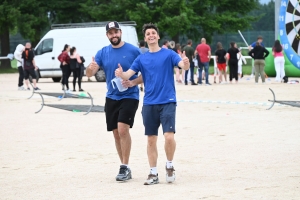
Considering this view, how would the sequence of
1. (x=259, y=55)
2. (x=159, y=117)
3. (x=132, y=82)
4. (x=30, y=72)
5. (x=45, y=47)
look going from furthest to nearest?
(x=45, y=47)
(x=259, y=55)
(x=30, y=72)
(x=132, y=82)
(x=159, y=117)

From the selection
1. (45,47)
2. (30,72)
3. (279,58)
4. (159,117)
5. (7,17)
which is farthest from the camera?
(7,17)

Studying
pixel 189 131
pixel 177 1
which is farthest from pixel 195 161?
pixel 177 1

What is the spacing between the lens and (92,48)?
112ft

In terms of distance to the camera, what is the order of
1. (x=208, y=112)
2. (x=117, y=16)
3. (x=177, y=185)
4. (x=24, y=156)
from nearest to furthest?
(x=177, y=185) → (x=24, y=156) → (x=208, y=112) → (x=117, y=16)

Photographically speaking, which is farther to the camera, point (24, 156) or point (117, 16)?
point (117, 16)

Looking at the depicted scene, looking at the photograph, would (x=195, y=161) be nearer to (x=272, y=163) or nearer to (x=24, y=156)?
(x=272, y=163)

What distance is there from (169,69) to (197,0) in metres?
43.9

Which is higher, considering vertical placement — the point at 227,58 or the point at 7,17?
the point at 7,17

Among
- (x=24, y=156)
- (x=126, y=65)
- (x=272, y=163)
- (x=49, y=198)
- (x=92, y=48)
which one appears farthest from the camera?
(x=92, y=48)

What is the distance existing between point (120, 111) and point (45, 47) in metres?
27.1

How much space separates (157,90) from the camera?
27.2 feet

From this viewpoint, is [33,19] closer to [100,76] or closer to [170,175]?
[100,76]

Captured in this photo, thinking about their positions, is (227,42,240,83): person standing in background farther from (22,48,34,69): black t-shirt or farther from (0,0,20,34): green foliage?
(0,0,20,34): green foliage

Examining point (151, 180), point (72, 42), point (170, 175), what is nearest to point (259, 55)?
point (72, 42)
